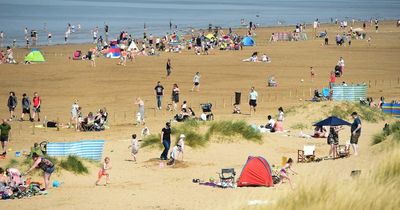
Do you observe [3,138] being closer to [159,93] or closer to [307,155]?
[307,155]

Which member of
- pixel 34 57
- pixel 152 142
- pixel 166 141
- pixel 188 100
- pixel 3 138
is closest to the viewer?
pixel 166 141

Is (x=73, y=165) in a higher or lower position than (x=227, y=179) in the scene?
higher

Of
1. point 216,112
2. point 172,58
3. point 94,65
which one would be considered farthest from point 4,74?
point 216,112

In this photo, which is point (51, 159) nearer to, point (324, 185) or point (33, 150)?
point (33, 150)

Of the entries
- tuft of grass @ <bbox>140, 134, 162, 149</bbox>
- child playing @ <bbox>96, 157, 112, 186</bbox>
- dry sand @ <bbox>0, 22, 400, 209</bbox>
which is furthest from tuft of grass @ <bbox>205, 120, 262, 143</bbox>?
Result: child playing @ <bbox>96, 157, 112, 186</bbox>

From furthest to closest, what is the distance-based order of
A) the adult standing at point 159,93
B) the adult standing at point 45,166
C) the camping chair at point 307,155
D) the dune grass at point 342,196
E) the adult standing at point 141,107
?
the adult standing at point 159,93 → the adult standing at point 141,107 → the camping chair at point 307,155 → the adult standing at point 45,166 → the dune grass at point 342,196

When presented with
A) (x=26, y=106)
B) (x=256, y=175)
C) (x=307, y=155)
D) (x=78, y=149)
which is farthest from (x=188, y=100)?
(x=256, y=175)

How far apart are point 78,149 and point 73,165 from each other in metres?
1.65

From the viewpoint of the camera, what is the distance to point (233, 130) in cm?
2469

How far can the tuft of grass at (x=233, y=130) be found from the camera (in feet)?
80.5

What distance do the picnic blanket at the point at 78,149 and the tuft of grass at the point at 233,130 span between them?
404 cm

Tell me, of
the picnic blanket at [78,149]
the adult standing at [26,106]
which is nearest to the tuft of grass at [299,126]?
the picnic blanket at [78,149]

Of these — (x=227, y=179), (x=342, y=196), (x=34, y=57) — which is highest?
(x=34, y=57)

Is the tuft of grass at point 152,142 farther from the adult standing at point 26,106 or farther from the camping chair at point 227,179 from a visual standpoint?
the adult standing at point 26,106
